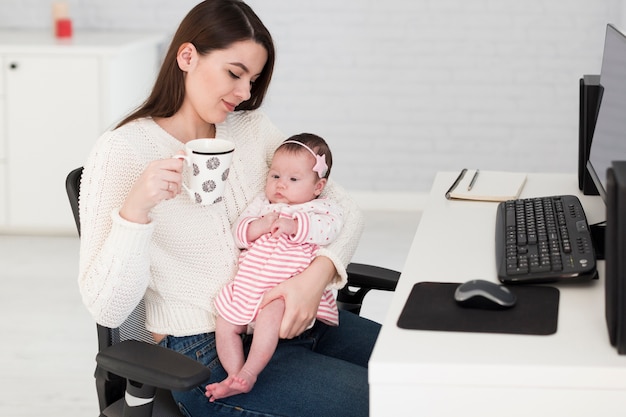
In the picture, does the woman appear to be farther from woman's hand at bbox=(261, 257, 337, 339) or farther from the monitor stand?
the monitor stand

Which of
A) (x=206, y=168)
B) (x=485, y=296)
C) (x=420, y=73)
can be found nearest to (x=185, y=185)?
(x=206, y=168)

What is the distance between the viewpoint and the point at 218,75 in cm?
186

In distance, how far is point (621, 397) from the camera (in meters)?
1.20

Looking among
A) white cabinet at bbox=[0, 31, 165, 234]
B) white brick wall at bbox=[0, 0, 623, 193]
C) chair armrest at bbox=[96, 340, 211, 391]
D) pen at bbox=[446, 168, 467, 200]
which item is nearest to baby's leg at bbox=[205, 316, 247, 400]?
chair armrest at bbox=[96, 340, 211, 391]

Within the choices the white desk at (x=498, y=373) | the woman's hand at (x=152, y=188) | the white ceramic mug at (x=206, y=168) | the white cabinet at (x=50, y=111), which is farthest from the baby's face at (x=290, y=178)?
the white cabinet at (x=50, y=111)

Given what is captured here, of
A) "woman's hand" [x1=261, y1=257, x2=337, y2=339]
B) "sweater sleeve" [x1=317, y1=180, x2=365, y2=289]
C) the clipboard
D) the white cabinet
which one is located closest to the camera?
"woman's hand" [x1=261, y1=257, x2=337, y2=339]

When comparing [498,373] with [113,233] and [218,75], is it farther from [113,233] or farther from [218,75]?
[218,75]

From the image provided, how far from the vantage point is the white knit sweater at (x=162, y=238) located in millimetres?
1648

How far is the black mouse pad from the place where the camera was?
1.35 m

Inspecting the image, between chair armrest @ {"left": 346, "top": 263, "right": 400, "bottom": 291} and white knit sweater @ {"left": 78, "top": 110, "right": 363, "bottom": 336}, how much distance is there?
0.05 meters

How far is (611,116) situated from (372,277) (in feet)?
1.81

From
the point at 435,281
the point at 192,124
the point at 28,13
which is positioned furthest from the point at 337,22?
the point at 435,281

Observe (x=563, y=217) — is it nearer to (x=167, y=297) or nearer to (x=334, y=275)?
(x=334, y=275)

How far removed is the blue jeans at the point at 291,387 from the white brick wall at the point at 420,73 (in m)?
2.97
